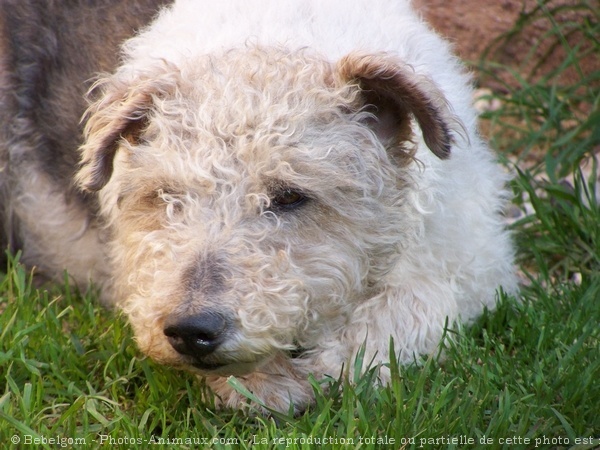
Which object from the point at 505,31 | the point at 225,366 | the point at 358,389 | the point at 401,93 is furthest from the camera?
the point at 505,31

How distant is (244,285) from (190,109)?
0.75 meters

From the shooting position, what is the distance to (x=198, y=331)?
3.09 meters

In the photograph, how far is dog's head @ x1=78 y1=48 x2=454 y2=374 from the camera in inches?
128

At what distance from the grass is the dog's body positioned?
A: 20 cm

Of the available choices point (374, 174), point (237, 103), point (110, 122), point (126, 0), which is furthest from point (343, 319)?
point (126, 0)

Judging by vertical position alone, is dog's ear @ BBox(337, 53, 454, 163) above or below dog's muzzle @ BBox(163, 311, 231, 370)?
above

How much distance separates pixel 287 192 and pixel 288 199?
0.10 feet

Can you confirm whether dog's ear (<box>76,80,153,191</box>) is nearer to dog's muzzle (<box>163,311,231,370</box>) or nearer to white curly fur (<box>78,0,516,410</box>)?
white curly fur (<box>78,0,516,410</box>)

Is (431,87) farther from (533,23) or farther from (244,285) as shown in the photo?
(533,23)

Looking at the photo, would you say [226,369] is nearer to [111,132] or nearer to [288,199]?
[288,199]

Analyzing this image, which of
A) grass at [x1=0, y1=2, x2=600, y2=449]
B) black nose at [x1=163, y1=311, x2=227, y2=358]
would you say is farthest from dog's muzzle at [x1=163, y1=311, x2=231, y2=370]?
grass at [x1=0, y1=2, x2=600, y2=449]

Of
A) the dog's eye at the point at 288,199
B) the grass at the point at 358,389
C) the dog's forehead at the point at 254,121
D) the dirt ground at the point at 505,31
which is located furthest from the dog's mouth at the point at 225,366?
the dirt ground at the point at 505,31

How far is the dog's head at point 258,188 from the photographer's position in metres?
3.25

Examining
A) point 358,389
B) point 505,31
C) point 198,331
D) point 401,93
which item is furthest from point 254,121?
point 505,31
